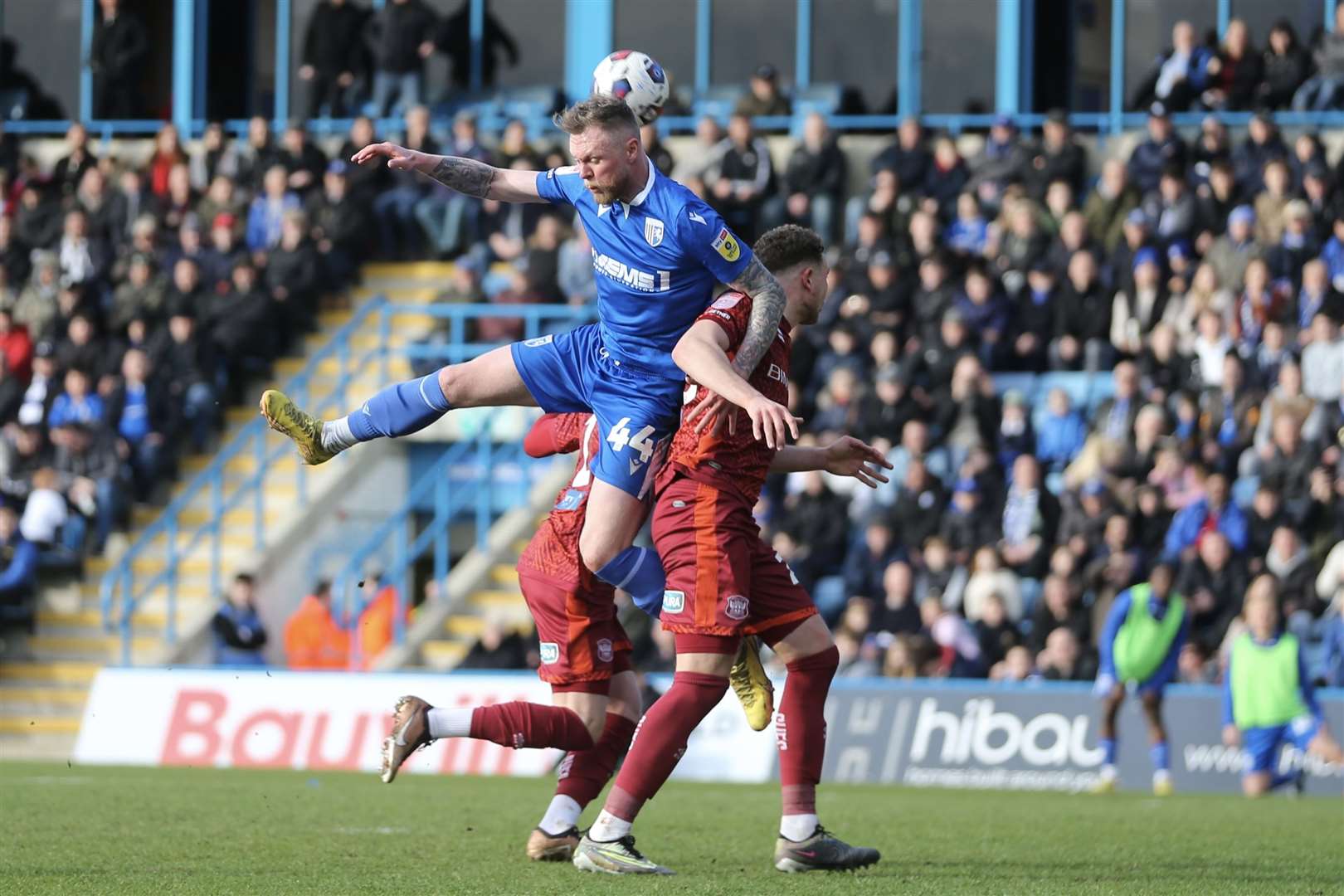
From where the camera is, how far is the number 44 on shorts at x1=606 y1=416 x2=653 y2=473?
8.30 m

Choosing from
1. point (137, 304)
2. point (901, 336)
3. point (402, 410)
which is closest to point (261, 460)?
point (137, 304)

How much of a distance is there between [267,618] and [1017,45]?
9495 mm

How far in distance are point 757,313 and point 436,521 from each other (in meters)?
12.8

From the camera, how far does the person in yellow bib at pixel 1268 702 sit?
1526 cm

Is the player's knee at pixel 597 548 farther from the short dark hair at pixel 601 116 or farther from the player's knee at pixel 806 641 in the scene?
the short dark hair at pixel 601 116

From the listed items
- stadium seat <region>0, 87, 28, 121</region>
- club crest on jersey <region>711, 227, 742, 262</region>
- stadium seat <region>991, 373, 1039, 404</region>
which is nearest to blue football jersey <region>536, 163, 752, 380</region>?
club crest on jersey <region>711, 227, 742, 262</region>

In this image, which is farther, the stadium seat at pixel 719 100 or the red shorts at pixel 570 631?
the stadium seat at pixel 719 100

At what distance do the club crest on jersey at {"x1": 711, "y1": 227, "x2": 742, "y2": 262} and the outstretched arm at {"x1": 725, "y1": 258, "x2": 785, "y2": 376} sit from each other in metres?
0.06

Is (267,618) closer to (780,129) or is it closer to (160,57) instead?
A: (780,129)

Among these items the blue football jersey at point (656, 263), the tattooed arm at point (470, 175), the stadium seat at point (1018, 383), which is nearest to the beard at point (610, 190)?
the blue football jersey at point (656, 263)

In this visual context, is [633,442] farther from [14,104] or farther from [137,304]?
[14,104]

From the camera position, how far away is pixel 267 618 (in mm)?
21094

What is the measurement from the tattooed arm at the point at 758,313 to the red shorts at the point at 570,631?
4.01 feet

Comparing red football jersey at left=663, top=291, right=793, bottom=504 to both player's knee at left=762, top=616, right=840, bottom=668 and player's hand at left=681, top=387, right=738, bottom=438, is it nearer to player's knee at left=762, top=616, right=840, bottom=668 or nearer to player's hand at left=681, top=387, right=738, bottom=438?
player's hand at left=681, top=387, right=738, bottom=438
